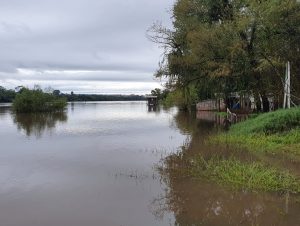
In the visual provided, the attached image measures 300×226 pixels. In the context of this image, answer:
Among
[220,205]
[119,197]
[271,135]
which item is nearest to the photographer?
[220,205]

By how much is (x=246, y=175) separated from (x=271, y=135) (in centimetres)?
707

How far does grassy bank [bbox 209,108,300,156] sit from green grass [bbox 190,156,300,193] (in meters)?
3.16

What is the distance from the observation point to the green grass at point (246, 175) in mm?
9383

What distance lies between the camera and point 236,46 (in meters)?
24.3

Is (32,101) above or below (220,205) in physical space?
above

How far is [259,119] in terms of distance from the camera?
19.1 m

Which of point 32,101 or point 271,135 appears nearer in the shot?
point 271,135

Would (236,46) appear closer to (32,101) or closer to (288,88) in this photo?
(288,88)

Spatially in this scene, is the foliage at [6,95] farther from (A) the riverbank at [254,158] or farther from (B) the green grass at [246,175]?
(B) the green grass at [246,175]

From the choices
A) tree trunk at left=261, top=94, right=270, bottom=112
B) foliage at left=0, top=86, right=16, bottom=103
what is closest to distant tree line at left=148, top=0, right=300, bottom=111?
tree trunk at left=261, top=94, right=270, bottom=112

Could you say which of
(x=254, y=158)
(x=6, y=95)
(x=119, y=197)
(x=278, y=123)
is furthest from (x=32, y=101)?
(x=6, y=95)

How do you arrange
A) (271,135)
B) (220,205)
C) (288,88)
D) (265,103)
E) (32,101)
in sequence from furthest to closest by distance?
(32,101), (265,103), (288,88), (271,135), (220,205)

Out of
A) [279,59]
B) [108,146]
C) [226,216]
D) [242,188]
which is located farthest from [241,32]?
[226,216]

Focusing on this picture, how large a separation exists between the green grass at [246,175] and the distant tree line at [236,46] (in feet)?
40.5
